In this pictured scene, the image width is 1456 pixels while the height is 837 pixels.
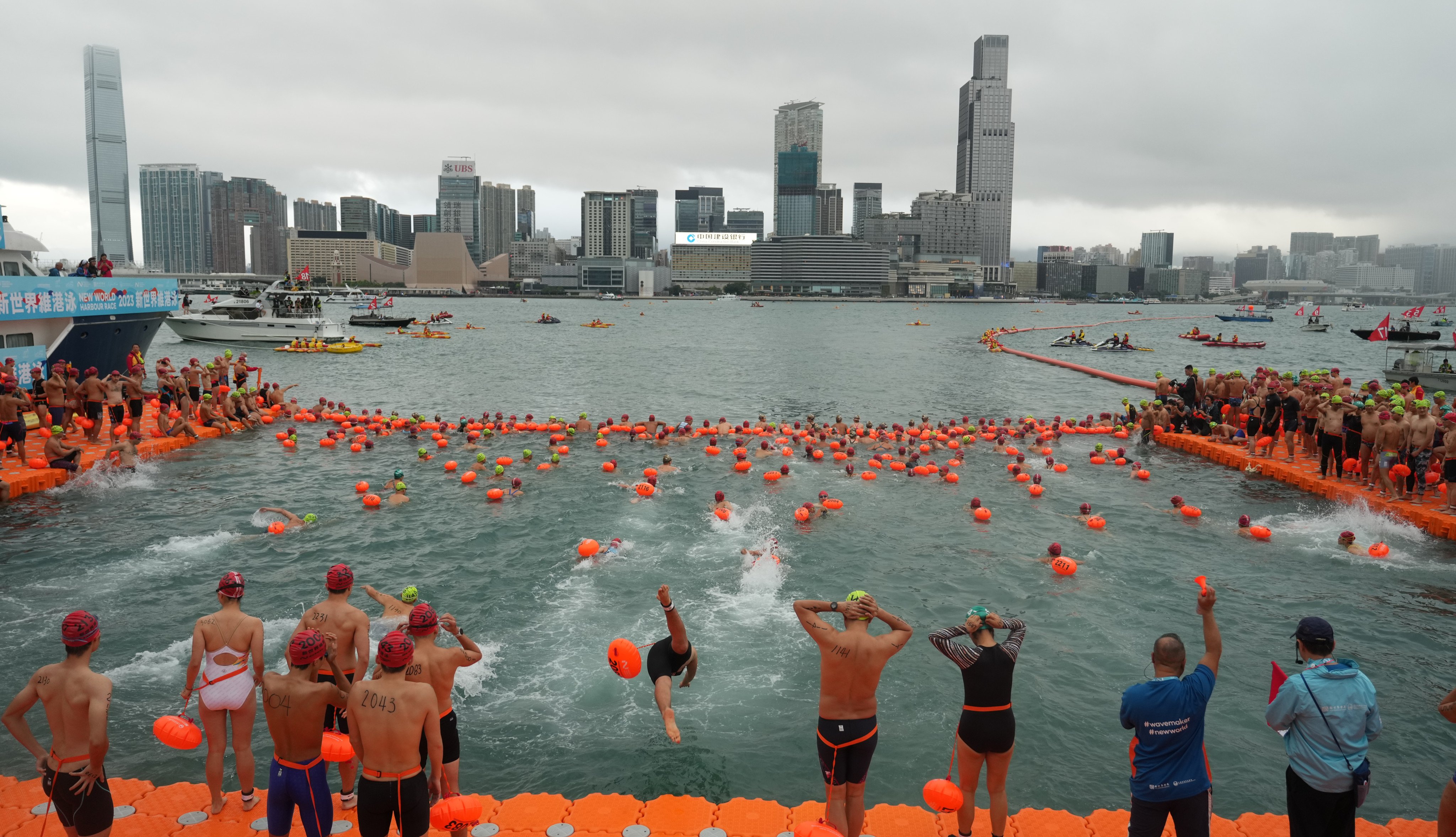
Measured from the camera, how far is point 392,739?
18.3 ft

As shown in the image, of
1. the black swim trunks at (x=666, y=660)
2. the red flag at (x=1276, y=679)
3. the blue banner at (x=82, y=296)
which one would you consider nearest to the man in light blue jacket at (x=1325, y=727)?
the red flag at (x=1276, y=679)

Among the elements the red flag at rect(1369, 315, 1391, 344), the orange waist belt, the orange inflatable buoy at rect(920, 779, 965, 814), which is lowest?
the orange inflatable buoy at rect(920, 779, 965, 814)

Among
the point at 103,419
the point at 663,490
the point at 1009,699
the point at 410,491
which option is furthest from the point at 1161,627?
the point at 103,419

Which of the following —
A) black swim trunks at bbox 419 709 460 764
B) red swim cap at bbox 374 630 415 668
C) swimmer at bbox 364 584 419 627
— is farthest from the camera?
swimmer at bbox 364 584 419 627

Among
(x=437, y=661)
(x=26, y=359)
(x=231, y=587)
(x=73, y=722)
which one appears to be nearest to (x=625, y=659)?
(x=437, y=661)

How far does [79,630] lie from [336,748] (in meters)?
2.00

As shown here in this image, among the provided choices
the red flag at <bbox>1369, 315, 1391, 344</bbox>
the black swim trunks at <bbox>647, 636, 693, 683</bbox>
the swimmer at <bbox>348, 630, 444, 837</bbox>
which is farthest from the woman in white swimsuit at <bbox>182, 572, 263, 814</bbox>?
the red flag at <bbox>1369, 315, 1391, 344</bbox>

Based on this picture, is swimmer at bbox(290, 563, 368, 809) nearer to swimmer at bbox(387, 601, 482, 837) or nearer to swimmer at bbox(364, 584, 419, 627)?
swimmer at bbox(364, 584, 419, 627)

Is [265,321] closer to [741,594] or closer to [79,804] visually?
[741,594]

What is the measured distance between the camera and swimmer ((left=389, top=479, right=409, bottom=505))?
770 inches

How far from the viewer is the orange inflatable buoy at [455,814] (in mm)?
6047

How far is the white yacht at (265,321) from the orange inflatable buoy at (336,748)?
66.1 meters

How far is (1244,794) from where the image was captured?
8414 millimetres

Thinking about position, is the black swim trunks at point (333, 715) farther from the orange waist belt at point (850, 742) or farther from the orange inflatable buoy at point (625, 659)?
the orange waist belt at point (850, 742)
